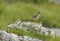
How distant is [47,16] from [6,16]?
2.63 meters

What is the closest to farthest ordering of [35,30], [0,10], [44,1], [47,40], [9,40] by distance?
[9,40] → [47,40] → [35,30] → [0,10] → [44,1]

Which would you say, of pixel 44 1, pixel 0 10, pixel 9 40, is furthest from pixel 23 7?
pixel 9 40

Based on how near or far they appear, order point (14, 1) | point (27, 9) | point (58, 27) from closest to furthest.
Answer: point (58, 27) < point (27, 9) < point (14, 1)

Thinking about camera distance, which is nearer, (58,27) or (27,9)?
(58,27)

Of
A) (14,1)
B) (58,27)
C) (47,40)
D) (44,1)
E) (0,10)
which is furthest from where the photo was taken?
(44,1)

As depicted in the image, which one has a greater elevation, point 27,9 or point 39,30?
point 27,9

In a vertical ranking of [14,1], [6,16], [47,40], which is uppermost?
[14,1]

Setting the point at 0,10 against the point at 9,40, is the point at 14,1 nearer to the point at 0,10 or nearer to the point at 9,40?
the point at 0,10

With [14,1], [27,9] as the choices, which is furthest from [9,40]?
[14,1]

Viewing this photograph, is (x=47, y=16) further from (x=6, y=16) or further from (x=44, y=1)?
(x=44, y=1)

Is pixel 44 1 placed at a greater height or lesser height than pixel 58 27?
greater

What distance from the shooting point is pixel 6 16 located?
16.7 m

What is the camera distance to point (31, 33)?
457 inches

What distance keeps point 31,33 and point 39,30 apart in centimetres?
61
